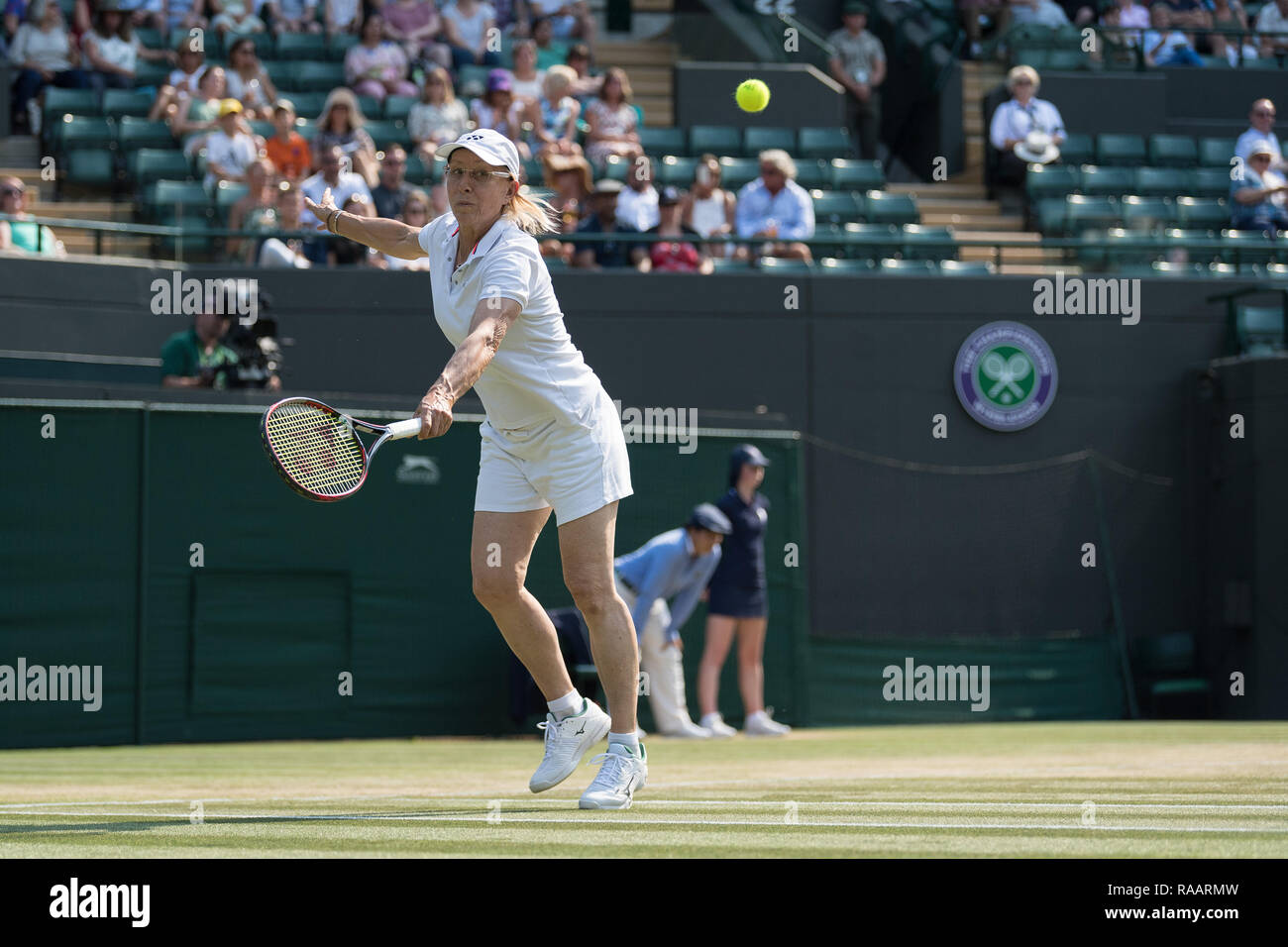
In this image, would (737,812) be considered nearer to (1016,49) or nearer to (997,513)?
(997,513)

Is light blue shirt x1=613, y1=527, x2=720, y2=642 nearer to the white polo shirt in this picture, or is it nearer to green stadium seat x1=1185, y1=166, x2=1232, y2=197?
the white polo shirt

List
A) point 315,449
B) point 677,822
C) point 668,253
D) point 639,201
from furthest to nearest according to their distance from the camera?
point 639,201
point 668,253
point 315,449
point 677,822

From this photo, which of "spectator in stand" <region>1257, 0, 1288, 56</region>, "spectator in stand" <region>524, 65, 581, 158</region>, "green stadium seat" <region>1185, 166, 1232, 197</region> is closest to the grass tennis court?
"spectator in stand" <region>524, 65, 581, 158</region>

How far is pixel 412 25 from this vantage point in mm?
17219

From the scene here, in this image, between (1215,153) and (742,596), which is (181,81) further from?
(1215,153)

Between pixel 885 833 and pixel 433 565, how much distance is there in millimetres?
8049

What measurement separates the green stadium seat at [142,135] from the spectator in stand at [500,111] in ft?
8.31

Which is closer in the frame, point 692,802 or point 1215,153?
point 692,802

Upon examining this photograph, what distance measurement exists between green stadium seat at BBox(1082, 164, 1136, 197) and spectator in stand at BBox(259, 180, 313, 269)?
7.37 metres

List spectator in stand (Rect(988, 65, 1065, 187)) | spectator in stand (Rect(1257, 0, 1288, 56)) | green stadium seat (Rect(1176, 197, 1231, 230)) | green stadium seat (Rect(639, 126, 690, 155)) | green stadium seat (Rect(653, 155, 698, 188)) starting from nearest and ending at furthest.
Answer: green stadium seat (Rect(653, 155, 698, 188)), green stadium seat (Rect(1176, 197, 1231, 230)), green stadium seat (Rect(639, 126, 690, 155)), spectator in stand (Rect(988, 65, 1065, 187)), spectator in stand (Rect(1257, 0, 1288, 56))

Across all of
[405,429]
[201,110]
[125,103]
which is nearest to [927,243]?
[201,110]

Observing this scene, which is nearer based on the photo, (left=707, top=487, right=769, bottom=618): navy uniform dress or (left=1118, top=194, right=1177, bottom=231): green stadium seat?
(left=707, top=487, right=769, bottom=618): navy uniform dress

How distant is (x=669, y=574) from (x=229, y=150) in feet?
17.2

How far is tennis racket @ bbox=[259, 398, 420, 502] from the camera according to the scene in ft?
17.3
